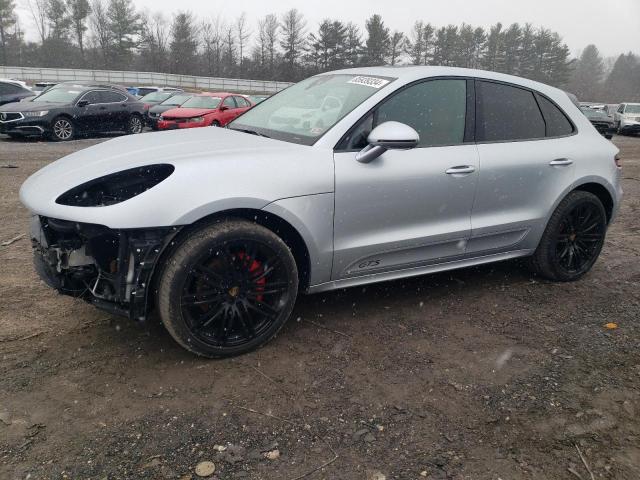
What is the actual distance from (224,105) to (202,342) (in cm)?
1316

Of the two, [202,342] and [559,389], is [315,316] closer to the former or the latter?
[202,342]

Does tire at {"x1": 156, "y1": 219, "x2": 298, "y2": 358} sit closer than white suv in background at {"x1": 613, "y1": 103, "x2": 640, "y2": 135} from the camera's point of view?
Yes

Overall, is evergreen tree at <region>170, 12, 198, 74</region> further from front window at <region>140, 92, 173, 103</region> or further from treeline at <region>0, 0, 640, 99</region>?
front window at <region>140, 92, 173, 103</region>

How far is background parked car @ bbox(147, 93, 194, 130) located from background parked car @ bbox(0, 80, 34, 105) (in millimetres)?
3421

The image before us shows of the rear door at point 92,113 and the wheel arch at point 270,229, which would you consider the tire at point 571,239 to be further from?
the rear door at point 92,113

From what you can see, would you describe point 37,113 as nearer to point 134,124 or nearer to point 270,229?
point 134,124

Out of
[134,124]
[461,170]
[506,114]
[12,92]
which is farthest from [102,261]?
[12,92]

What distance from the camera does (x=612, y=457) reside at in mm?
2260

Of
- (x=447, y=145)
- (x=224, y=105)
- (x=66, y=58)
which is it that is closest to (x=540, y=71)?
(x=66, y=58)

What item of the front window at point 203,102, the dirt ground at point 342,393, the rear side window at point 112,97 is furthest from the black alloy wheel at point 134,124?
the dirt ground at point 342,393

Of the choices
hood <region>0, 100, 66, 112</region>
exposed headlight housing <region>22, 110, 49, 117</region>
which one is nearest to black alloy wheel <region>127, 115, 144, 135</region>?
hood <region>0, 100, 66, 112</region>

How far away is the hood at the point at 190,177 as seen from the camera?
2.52 m

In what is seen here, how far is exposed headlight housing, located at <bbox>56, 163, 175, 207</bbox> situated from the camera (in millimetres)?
2660

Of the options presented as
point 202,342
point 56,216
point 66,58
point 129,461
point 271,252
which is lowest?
point 129,461
